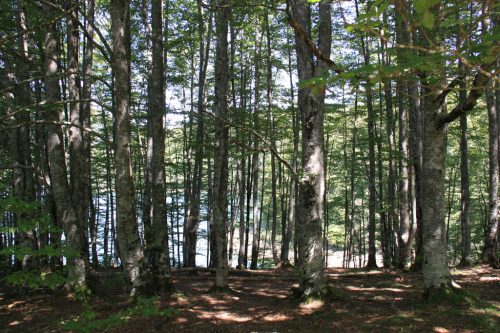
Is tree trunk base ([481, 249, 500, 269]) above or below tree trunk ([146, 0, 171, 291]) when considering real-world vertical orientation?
below

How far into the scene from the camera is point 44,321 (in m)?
7.29

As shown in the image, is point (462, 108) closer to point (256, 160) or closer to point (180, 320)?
point (180, 320)

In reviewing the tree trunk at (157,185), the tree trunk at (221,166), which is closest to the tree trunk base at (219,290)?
the tree trunk at (221,166)

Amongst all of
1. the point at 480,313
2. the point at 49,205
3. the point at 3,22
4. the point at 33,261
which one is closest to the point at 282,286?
the point at 480,313

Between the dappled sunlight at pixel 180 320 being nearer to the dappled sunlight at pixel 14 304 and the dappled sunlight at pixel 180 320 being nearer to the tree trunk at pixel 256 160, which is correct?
the dappled sunlight at pixel 14 304

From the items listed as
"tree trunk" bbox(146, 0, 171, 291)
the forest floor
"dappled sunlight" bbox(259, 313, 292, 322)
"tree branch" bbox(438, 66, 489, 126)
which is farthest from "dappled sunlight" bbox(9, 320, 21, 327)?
"tree branch" bbox(438, 66, 489, 126)

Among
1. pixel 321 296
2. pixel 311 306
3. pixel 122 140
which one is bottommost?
pixel 311 306

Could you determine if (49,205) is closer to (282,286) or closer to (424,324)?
(282,286)

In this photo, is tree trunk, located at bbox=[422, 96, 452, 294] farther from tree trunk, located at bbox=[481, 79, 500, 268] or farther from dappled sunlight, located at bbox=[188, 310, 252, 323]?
tree trunk, located at bbox=[481, 79, 500, 268]

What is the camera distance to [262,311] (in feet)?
22.0

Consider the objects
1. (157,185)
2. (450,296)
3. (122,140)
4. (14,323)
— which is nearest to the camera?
(450,296)

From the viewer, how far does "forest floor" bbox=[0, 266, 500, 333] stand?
5133mm

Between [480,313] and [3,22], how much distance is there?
41.1ft

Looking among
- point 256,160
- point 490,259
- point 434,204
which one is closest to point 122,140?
point 434,204
